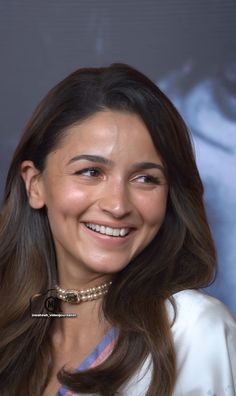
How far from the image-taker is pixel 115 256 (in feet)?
7.18

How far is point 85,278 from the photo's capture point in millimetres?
2328

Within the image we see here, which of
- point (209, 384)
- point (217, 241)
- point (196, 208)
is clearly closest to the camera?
point (209, 384)

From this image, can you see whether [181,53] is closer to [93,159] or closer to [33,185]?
[33,185]

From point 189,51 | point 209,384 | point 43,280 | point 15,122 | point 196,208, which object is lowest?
point 209,384

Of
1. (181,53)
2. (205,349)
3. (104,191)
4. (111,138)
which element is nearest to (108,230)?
(104,191)

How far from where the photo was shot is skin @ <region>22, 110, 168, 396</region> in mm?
2131

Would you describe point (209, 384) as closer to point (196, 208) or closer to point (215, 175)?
point (196, 208)

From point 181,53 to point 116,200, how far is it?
3.82 ft

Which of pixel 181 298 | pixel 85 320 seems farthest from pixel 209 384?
pixel 85 320

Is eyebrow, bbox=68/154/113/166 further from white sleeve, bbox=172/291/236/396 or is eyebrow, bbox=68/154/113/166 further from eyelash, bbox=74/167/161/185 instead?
white sleeve, bbox=172/291/236/396

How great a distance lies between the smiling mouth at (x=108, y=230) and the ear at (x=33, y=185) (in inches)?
8.8

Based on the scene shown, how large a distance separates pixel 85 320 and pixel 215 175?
97cm

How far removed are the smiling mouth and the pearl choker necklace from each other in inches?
7.8

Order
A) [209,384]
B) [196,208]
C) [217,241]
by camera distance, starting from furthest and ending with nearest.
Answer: [217,241], [196,208], [209,384]
